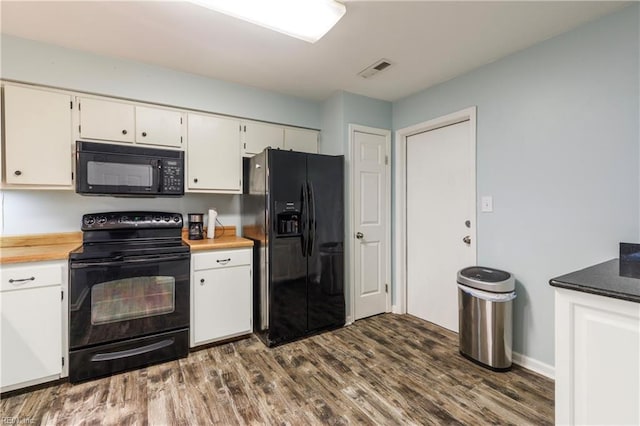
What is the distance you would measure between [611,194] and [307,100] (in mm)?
2691

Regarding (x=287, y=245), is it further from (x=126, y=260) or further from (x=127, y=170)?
(x=127, y=170)


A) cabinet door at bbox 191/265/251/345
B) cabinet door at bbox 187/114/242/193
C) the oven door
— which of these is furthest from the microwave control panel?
cabinet door at bbox 191/265/251/345

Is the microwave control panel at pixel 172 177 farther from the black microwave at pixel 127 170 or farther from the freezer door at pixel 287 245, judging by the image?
the freezer door at pixel 287 245

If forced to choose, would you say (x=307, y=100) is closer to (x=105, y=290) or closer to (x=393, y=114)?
(x=393, y=114)

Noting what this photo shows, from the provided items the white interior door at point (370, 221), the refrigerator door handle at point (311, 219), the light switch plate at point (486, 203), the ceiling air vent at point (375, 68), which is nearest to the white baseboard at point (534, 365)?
the light switch plate at point (486, 203)

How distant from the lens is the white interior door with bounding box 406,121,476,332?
265 cm

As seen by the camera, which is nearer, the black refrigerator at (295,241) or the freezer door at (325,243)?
the black refrigerator at (295,241)

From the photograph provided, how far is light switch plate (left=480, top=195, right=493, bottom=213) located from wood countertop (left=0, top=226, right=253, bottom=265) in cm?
205

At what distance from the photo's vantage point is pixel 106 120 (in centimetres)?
229

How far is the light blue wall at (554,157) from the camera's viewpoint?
1.71 meters

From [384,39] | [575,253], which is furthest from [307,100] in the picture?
[575,253]

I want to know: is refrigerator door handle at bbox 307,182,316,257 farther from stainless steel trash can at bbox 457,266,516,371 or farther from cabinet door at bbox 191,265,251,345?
stainless steel trash can at bbox 457,266,516,371

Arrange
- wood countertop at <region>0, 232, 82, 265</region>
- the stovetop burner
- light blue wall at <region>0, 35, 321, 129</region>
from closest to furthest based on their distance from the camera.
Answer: wood countertop at <region>0, 232, 82, 265</region>, light blue wall at <region>0, 35, 321, 129</region>, the stovetop burner

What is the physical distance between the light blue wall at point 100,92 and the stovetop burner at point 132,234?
16cm
